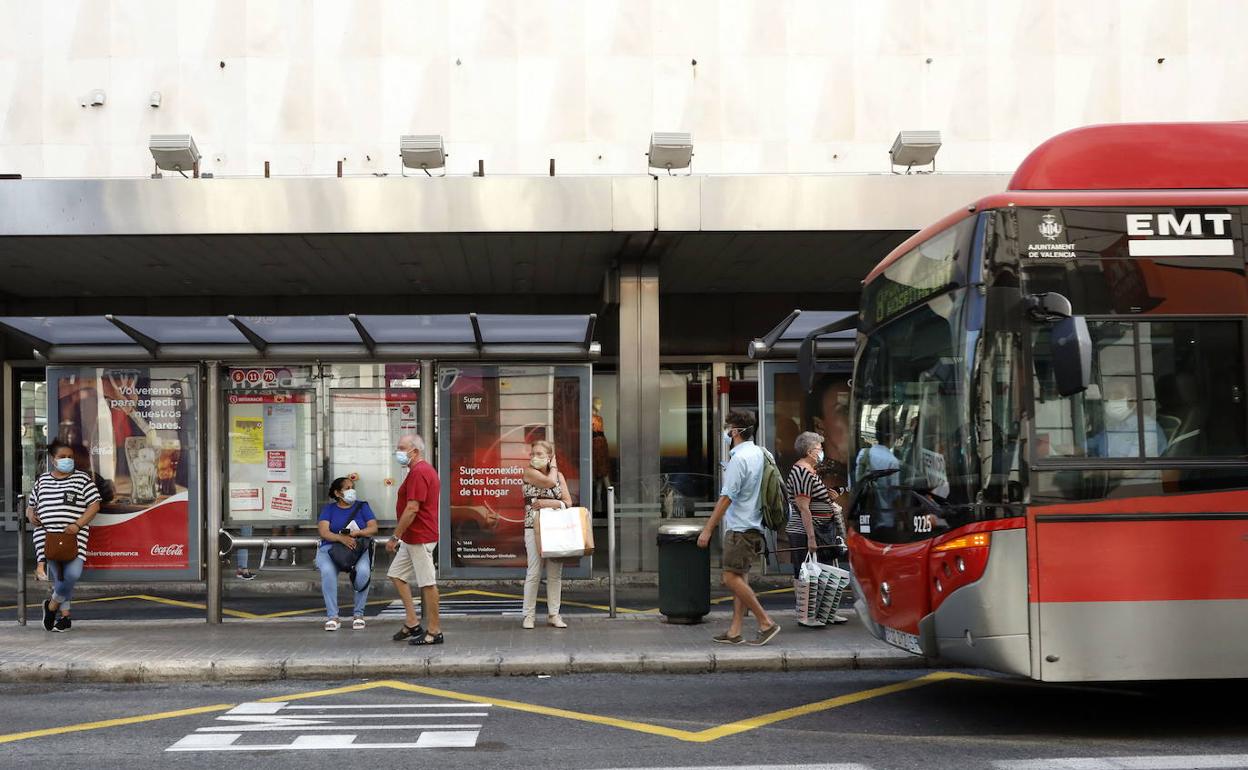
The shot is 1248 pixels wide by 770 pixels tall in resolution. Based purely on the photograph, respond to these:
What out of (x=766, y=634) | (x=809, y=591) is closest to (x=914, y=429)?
(x=766, y=634)

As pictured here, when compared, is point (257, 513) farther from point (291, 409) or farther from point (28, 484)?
point (28, 484)

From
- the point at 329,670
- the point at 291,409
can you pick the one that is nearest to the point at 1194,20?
the point at 291,409

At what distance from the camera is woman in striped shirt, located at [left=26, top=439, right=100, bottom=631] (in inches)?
405

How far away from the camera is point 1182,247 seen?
6.10 meters

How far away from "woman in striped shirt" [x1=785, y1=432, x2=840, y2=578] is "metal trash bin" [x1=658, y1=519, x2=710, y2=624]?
33.1 inches

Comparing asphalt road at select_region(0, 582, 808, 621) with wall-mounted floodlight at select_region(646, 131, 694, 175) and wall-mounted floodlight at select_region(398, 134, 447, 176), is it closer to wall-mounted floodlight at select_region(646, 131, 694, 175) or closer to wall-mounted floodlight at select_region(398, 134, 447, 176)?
wall-mounted floodlight at select_region(646, 131, 694, 175)

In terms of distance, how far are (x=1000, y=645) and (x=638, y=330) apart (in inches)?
372

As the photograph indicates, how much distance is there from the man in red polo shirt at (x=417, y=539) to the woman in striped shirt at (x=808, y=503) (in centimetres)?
321

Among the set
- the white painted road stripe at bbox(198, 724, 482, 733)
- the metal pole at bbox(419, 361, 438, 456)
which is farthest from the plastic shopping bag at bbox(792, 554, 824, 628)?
the metal pole at bbox(419, 361, 438, 456)

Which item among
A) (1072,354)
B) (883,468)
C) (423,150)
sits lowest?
(883,468)

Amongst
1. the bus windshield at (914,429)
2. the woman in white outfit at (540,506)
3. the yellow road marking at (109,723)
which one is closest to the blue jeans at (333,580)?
the woman in white outfit at (540,506)

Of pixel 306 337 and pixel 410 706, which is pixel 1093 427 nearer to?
pixel 410 706

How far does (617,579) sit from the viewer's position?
1345 centimetres

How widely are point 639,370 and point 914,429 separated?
8.22 meters
